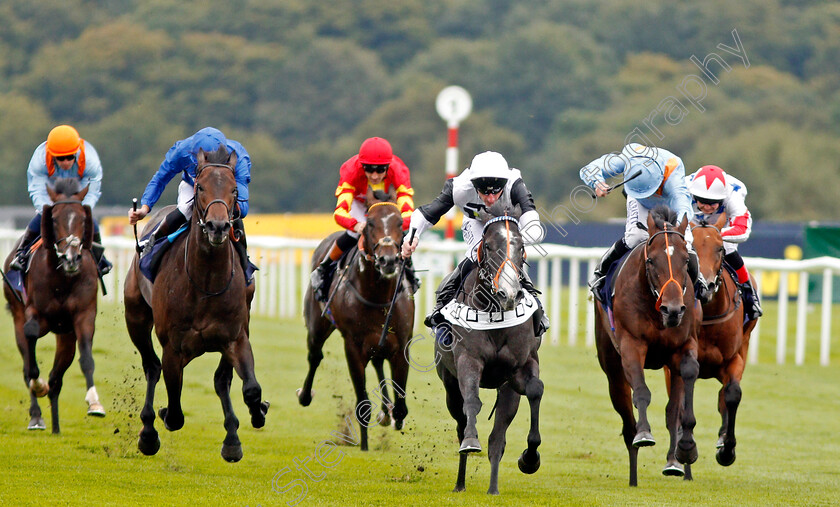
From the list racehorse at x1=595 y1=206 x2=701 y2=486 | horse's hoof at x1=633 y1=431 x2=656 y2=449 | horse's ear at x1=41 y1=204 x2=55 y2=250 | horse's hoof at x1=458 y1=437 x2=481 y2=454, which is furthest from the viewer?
horse's ear at x1=41 y1=204 x2=55 y2=250

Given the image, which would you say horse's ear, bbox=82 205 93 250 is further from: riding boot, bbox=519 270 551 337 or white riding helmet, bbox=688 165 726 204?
white riding helmet, bbox=688 165 726 204

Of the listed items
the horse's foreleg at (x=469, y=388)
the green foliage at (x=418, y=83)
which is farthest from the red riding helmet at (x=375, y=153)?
the green foliage at (x=418, y=83)

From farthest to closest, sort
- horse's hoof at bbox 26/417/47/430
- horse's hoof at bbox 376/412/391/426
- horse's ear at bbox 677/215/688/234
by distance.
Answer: horse's hoof at bbox 376/412/391/426 < horse's hoof at bbox 26/417/47/430 < horse's ear at bbox 677/215/688/234

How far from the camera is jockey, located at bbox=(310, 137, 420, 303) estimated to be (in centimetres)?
836

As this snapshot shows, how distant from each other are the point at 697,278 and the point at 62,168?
445cm

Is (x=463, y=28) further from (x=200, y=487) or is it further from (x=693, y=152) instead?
(x=200, y=487)

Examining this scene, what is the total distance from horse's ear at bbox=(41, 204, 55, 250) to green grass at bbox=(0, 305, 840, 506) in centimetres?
113

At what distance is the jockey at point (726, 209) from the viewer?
8133mm

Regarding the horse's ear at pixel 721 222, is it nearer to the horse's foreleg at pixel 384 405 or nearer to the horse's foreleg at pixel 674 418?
the horse's foreleg at pixel 674 418

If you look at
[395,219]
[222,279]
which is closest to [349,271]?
[395,219]

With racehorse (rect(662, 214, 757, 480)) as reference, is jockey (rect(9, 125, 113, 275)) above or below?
above

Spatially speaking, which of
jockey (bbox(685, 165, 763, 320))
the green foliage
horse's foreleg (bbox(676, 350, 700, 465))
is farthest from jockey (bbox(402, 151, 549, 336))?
the green foliage

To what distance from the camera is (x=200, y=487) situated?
671 cm

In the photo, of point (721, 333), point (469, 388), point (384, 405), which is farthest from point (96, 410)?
point (721, 333)
